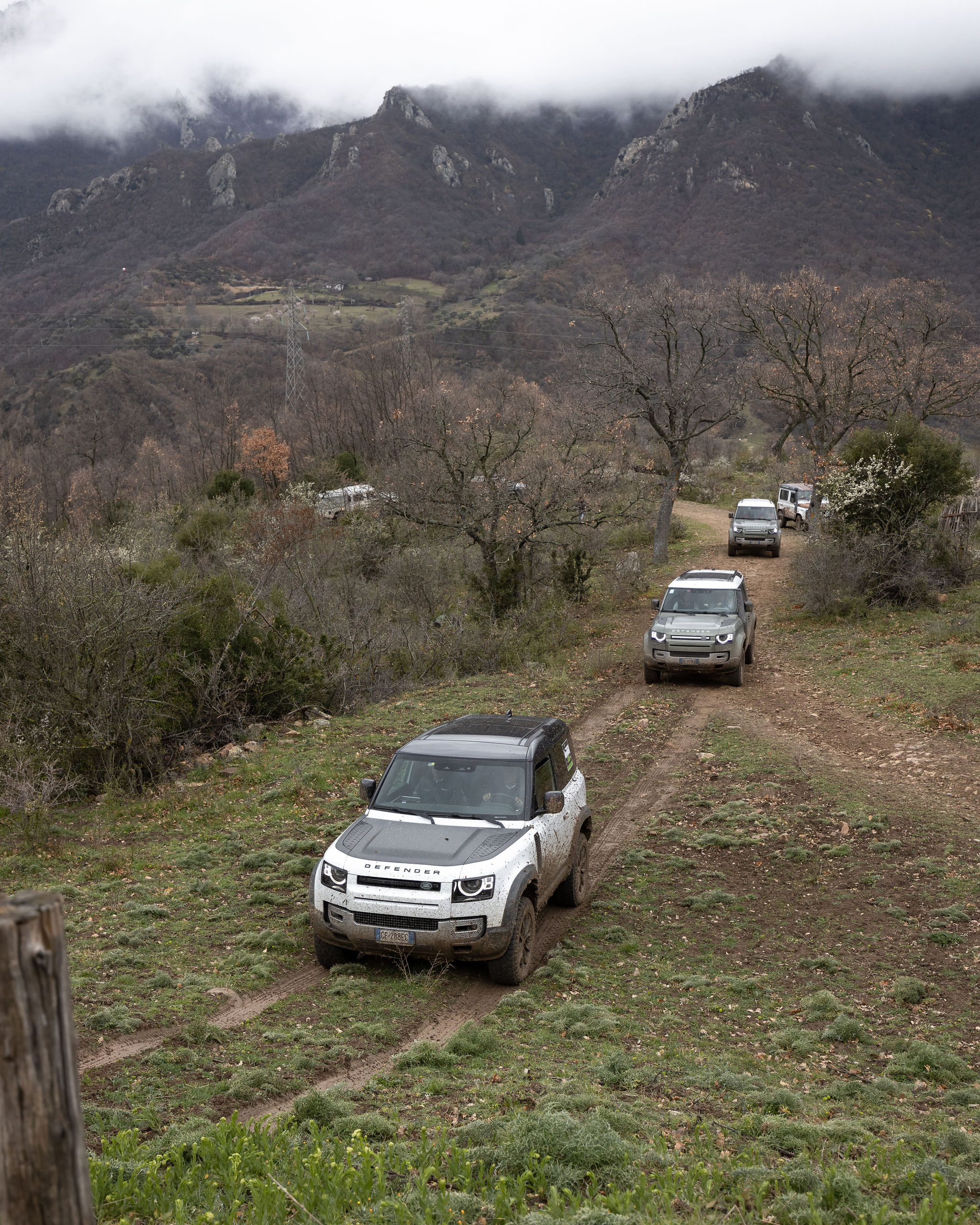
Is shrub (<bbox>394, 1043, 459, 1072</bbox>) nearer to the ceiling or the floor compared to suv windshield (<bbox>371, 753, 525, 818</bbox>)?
nearer to the floor

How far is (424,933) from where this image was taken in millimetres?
6953

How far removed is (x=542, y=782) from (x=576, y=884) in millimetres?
1242

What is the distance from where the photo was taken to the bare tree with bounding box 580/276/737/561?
31984 millimetres

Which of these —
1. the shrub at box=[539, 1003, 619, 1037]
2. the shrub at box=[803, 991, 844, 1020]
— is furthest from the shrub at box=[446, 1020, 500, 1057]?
the shrub at box=[803, 991, 844, 1020]

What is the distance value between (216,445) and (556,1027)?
5563 centimetres

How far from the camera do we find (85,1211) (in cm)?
216

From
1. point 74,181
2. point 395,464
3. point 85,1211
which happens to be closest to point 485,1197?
point 85,1211

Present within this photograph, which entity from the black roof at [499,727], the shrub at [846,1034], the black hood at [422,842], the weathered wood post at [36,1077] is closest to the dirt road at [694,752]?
the black hood at [422,842]

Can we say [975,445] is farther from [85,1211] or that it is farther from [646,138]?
[646,138]

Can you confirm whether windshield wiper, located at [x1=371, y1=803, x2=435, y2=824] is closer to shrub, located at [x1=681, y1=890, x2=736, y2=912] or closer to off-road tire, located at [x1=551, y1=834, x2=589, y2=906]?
off-road tire, located at [x1=551, y1=834, x2=589, y2=906]

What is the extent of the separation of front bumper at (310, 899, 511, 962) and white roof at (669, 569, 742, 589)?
13018 mm

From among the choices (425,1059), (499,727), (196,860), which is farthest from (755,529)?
(425,1059)

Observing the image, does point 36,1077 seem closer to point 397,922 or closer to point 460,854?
point 397,922

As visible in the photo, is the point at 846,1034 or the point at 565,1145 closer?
the point at 565,1145
